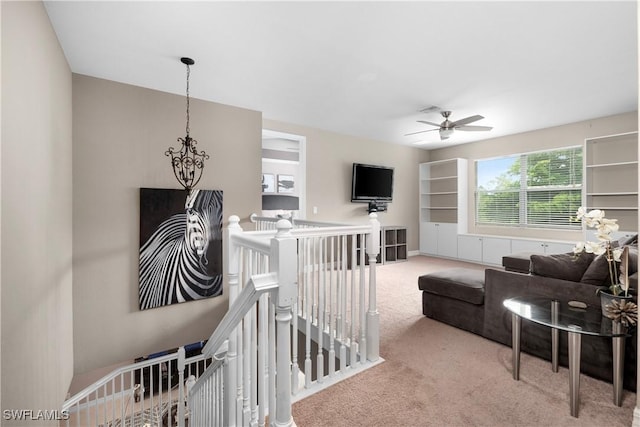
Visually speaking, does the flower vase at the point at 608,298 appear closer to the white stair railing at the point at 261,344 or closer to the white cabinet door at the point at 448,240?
the white stair railing at the point at 261,344

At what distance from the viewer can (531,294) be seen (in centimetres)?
237

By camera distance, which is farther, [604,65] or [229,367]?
[604,65]

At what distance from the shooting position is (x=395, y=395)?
6.44 ft

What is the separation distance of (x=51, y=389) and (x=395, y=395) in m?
2.45

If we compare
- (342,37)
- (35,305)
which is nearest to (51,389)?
(35,305)

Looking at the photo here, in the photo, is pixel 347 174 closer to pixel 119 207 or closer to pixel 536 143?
pixel 536 143

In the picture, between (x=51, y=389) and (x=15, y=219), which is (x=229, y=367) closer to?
(x=15, y=219)

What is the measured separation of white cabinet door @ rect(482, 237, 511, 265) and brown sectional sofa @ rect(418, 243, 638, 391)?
119 inches

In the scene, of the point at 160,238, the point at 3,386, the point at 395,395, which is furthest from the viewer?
the point at 160,238

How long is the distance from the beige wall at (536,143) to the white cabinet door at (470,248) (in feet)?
1.59

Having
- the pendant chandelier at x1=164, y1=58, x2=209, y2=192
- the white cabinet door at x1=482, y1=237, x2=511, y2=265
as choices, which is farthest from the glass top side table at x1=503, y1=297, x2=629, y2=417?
the white cabinet door at x1=482, y1=237, x2=511, y2=265

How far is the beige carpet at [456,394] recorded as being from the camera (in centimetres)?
174

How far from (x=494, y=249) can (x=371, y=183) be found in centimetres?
275

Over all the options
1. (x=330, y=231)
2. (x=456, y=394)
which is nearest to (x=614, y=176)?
(x=456, y=394)
